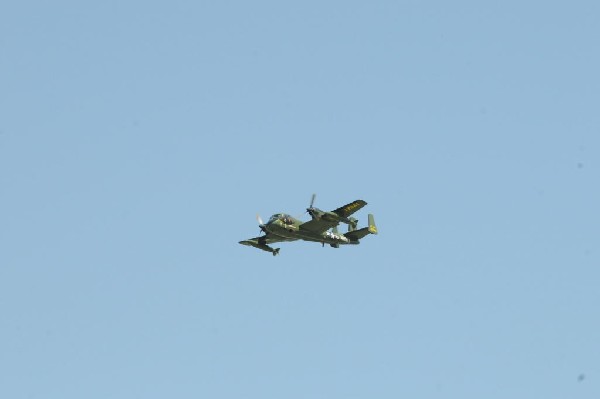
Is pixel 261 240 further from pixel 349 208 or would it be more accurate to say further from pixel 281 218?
pixel 349 208

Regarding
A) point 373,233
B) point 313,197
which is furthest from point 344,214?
point 373,233

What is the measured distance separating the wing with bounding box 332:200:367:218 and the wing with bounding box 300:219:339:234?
2.13m

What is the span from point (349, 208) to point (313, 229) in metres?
7.92

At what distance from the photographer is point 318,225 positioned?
135875mm

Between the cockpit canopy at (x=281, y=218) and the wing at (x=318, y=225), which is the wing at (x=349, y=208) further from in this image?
the cockpit canopy at (x=281, y=218)

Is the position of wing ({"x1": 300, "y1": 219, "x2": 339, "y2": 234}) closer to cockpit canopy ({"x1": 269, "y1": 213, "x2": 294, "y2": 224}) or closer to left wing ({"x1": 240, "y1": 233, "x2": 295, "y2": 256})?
cockpit canopy ({"x1": 269, "y1": 213, "x2": 294, "y2": 224})

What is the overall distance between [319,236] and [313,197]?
4794 millimetres

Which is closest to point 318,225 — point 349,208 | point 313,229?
point 313,229

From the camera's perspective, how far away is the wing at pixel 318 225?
5290 inches

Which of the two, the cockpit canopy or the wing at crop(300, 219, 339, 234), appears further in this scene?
the cockpit canopy

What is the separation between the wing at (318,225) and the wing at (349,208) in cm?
213

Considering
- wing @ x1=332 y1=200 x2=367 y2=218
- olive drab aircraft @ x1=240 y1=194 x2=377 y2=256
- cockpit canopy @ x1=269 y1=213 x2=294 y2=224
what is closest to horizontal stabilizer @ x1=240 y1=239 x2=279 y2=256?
olive drab aircraft @ x1=240 y1=194 x2=377 y2=256

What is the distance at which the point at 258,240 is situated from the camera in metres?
141

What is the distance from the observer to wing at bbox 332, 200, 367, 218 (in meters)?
129
